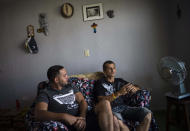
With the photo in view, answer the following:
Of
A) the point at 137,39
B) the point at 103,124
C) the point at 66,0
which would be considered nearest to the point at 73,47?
the point at 66,0

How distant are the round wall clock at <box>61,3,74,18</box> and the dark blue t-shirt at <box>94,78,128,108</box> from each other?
134cm

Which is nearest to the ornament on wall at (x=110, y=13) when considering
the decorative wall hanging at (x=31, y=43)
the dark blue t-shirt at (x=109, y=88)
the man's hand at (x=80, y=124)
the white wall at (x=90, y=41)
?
the white wall at (x=90, y=41)

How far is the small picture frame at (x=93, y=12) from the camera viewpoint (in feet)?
10.1

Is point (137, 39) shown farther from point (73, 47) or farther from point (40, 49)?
point (40, 49)

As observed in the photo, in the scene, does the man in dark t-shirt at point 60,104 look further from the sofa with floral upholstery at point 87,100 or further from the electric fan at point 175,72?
the electric fan at point 175,72

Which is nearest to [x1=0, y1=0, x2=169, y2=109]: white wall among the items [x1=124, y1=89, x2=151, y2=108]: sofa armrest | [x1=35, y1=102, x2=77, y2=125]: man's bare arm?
[x1=124, y1=89, x2=151, y2=108]: sofa armrest

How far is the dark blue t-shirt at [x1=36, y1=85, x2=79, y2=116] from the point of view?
199 cm

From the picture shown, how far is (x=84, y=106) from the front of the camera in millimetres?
2088

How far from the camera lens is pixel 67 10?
3.09m

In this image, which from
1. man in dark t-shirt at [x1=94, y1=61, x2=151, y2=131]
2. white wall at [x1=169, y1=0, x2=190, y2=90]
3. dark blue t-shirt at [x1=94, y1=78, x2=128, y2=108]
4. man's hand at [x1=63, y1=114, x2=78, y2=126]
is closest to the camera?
man's hand at [x1=63, y1=114, x2=78, y2=126]

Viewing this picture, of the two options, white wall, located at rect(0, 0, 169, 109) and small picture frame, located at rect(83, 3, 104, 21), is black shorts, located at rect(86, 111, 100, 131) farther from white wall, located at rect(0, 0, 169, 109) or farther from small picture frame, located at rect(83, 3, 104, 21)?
small picture frame, located at rect(83, 3, 104, 21)

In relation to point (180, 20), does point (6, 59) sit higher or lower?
lower

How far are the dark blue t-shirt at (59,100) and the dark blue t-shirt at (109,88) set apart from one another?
0.37 metres

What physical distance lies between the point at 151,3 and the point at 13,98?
2.91 metres
